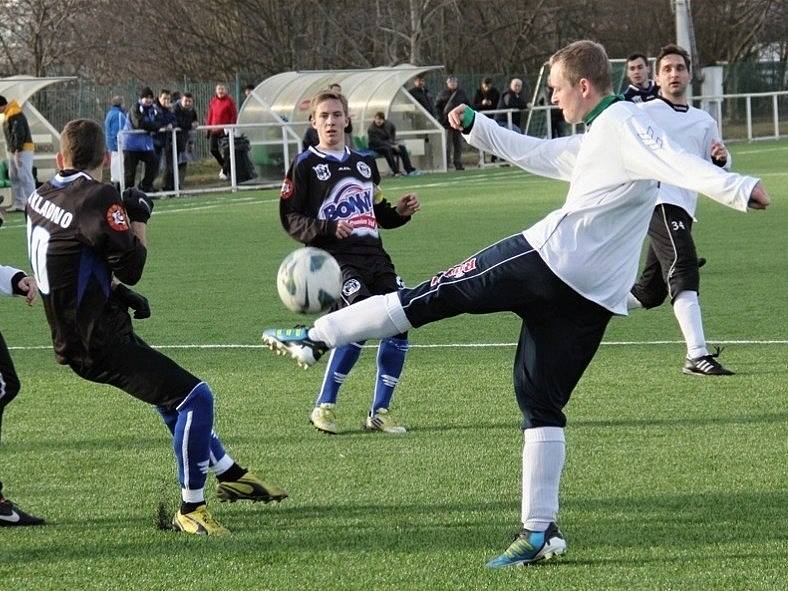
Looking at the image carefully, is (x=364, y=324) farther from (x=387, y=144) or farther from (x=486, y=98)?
(x=486, y=98)

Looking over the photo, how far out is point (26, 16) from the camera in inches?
1630

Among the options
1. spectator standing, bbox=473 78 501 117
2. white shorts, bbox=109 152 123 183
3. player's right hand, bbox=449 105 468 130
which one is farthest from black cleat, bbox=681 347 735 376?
spectator standing, bbox=473 78 501 117

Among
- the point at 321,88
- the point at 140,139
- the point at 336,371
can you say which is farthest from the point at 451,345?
the point at 321,88

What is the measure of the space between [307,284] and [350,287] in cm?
169

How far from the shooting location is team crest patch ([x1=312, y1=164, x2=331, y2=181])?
7.74 metres

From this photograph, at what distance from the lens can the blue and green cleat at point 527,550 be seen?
17.2 feet

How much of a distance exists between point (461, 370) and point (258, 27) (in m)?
35.0

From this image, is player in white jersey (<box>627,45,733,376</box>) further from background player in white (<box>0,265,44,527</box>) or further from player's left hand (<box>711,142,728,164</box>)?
background player in white (<box>0,265,44,527</box>)

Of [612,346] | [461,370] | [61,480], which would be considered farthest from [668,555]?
[612,346]

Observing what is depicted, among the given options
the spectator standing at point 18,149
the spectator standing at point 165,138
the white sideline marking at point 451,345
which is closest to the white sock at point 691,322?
the white sideline marking at point 451,345

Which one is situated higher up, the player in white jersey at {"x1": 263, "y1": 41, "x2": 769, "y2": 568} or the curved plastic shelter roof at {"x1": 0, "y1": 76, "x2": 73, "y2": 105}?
the curved plastic shelter roof at {"x1": 0, "y1": 76, "x2": 73, "y2": 105}

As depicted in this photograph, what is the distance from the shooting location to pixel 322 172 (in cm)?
775

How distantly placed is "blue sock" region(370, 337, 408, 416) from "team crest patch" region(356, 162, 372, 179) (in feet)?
2.90

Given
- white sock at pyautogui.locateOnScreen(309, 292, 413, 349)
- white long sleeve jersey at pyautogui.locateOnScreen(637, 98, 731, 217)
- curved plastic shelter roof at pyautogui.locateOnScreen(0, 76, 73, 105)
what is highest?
curved plastic shelter roof at pyautogui.locateOnScreen(0, 76, 73, 105)
